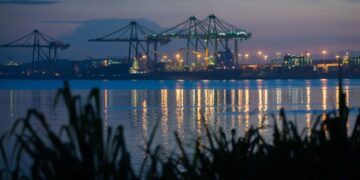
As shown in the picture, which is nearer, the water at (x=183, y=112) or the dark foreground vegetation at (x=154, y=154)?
the dark foreground vegetation at (x=154, y=154)

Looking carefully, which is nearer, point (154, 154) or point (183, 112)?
point (154, 154)

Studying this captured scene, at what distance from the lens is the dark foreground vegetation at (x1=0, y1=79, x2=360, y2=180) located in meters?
1.75

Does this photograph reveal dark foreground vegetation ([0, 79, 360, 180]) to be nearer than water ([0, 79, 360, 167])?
Yes

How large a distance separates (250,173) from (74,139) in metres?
0.86

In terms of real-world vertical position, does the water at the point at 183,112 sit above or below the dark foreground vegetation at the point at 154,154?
below

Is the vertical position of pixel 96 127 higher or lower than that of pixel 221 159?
higher

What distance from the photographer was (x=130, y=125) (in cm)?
2011

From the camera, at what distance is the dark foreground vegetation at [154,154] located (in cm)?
175

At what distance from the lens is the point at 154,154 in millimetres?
2174

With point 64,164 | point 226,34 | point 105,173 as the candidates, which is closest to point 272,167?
point 105,173

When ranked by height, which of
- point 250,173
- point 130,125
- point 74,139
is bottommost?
point 130,125

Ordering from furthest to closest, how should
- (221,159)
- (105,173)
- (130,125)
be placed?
(130,125) → (221,159) → (105,173)

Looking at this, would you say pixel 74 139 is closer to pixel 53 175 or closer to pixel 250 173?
pixel 53 175

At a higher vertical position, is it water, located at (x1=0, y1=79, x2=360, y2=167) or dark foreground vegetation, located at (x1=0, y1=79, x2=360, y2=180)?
dark foreground vegetation, located at (x1=0, y1=79, x2=360, y2=180)
